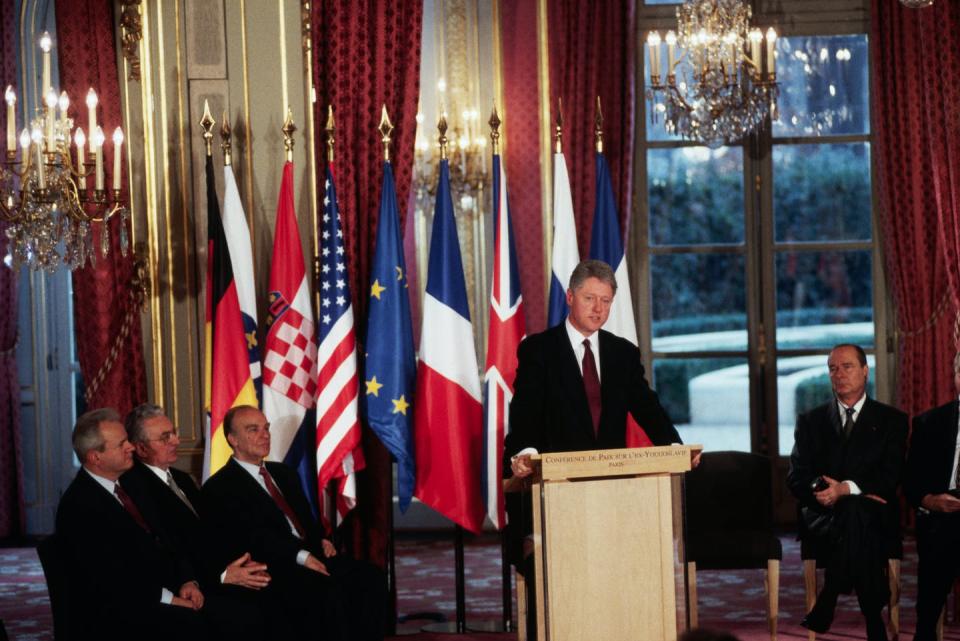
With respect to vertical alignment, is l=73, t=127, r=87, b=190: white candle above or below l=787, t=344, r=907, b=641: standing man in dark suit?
above

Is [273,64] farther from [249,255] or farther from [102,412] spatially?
[102,412]

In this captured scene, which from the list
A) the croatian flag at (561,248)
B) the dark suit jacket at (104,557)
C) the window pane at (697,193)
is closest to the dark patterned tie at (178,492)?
the dark suit jacket at (104,557)

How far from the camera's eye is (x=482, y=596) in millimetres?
7293

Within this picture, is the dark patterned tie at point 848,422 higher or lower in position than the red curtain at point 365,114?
lower

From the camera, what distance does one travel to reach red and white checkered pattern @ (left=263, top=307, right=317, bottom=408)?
616cm

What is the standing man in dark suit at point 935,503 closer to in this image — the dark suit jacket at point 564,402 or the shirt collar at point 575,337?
the dark suit jacket at point 564,402

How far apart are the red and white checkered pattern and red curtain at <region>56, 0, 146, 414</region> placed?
3.73 feet

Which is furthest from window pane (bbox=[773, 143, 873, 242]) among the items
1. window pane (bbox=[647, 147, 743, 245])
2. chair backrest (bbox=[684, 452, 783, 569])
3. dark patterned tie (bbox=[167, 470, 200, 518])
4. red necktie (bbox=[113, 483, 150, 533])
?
red necktie (bbox=[113, 483, 150, 533])

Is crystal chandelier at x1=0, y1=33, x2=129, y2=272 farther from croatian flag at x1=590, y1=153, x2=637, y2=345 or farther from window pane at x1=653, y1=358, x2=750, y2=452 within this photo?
window pane at x1=653, y1=358, x2=750, y2=452

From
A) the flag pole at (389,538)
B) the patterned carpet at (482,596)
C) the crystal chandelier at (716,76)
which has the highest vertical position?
the crystal chandelier at (716,76)

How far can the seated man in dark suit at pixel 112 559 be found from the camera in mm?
4520

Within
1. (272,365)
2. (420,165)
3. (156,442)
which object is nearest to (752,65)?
(420,165)

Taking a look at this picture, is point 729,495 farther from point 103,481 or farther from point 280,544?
point 103,481

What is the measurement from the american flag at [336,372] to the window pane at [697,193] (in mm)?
3619
